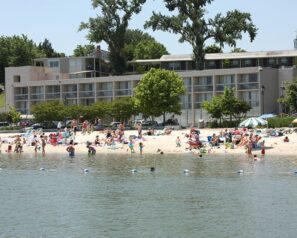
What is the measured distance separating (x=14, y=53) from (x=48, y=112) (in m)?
46.6

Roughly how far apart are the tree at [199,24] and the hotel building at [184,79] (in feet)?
14.6

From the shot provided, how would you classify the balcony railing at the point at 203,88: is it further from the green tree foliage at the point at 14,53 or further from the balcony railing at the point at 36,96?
the green tree foliage at the point at 14,53

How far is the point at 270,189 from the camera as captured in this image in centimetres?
3425

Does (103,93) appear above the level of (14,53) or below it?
below

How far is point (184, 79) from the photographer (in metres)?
91.7

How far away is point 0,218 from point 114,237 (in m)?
6.19

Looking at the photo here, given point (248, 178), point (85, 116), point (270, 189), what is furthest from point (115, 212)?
point (85, 116)

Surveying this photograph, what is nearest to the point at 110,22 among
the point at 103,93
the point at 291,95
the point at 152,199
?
the point at 103,93

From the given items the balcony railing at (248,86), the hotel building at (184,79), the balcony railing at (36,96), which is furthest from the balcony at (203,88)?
the balcony railing at (36,96)

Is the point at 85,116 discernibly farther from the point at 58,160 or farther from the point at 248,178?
the point at 248,178

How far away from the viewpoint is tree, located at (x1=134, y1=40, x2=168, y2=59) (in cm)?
12475

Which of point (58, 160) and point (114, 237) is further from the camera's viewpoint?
point (58, 160)

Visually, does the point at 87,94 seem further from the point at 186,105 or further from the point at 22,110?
the point at 186,105

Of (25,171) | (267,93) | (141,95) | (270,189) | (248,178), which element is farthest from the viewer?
(267,93)
